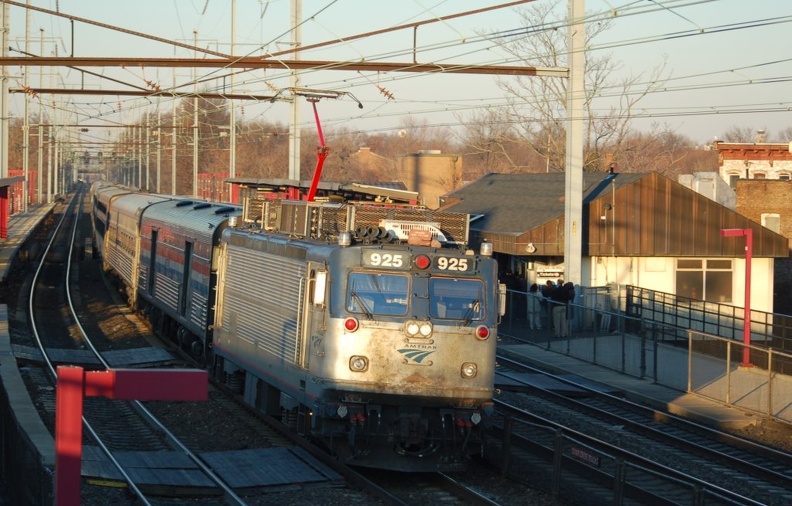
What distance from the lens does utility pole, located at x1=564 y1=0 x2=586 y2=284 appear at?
82.6 feet

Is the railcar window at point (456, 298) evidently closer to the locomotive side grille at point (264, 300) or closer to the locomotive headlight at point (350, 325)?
the locomotive headlight at point (350, 325)

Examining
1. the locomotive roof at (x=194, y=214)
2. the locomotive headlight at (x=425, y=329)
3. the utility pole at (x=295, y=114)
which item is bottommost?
the locomotive headlight at (x=425, y=329)

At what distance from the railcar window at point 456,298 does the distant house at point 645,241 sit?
1745 centimetres

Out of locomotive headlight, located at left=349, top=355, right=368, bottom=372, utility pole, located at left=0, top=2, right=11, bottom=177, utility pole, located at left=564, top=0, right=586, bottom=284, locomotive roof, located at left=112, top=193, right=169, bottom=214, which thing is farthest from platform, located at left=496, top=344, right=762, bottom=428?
utility pole, located at left=0, top=2, right=11, bottom=177

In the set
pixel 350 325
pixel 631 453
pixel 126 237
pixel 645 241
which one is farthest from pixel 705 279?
pixel 350 325

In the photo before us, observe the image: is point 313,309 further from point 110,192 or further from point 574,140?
point 110,192

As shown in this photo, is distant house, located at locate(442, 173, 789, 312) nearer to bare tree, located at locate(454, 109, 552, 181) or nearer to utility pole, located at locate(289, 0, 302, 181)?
utility pole, located at locate(289, 0, 302, 181)

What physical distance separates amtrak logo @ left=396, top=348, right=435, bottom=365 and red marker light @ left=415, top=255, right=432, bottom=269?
1.02 metres

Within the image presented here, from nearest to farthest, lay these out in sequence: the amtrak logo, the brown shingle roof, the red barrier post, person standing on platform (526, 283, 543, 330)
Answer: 1. the red barrier post
2. the amtrak logo
3. person standing on platform (526, 283, 543, 330)
4. the brown shingle roof

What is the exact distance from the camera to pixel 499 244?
31.3 m

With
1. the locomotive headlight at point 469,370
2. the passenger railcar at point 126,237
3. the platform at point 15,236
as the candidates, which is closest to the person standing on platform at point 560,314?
the passenger railcar at point 126,237

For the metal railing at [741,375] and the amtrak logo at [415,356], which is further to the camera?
the metal railing at [741,375]

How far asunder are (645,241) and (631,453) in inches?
713

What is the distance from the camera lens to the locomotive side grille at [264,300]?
13.8 m
